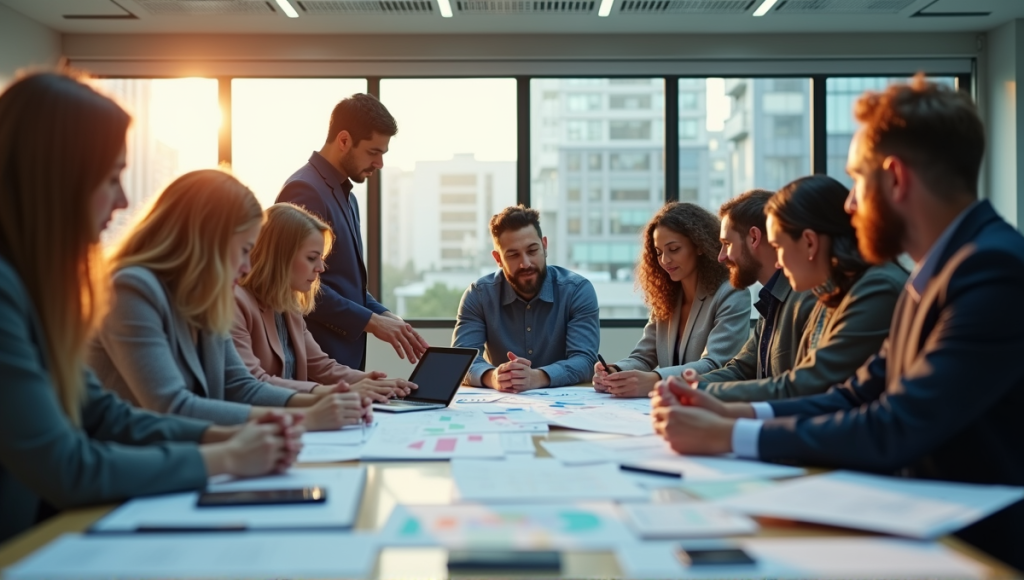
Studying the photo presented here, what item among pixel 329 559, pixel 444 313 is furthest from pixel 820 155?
pixel 329 559

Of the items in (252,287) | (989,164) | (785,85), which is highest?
(785,85)

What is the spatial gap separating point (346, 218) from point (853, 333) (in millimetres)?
2282

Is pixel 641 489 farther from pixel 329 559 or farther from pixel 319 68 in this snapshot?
pixel 319 68

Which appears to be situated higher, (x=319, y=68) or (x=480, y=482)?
(x=319, y=68)

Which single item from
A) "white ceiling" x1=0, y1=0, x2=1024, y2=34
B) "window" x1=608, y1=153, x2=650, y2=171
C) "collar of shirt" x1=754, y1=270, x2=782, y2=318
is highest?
"white ceiling" x1=0, y1=0, x2=1024, y2=34

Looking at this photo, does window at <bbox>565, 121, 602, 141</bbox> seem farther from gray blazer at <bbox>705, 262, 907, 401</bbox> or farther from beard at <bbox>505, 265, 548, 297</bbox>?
gray blazer at <bbox>705, 262, 907, 401</bbox>

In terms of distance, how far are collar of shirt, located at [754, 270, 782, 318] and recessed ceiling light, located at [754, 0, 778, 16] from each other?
3.11 m

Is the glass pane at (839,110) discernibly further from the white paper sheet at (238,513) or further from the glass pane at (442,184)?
the white paper sheet at (238,513)

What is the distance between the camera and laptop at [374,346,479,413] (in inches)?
93.4

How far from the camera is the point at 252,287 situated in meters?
2.61

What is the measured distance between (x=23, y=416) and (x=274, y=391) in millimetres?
1055

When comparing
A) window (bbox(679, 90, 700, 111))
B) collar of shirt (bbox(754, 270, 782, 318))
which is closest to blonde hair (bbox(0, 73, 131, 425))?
collar of shirt (bbox(754, 270, 782, 318))

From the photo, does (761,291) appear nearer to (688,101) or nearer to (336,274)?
(336,274)

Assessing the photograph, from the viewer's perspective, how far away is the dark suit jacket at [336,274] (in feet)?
10.7
